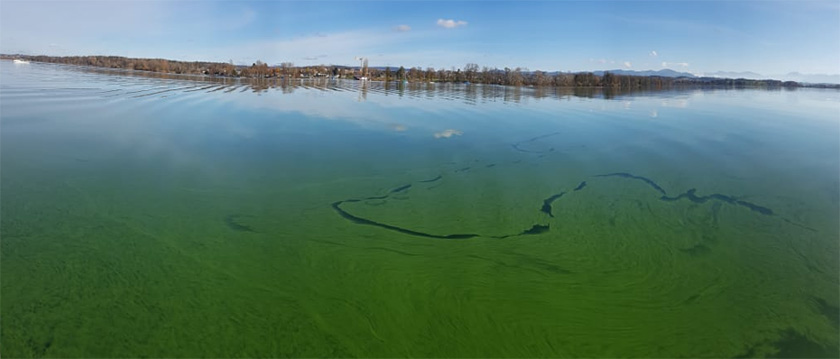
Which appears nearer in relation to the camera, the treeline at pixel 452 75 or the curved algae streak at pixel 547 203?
the curved algae streak at pixel 547 203

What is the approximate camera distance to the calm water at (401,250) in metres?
3.48

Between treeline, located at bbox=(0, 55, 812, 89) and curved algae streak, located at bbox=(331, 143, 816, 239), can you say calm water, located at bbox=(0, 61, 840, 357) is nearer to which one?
curved algae streak, located at bbox=(331, 143, 816, 239)

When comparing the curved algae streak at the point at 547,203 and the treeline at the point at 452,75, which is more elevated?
the treeline at the point at 452,75

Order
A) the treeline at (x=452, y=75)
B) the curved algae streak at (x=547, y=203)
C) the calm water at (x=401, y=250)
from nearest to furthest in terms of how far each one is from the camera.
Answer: the calm water at (x=401, y=250)
the curved algae streak at (x=547, y=203)
the treeline at (x=452, y=75)

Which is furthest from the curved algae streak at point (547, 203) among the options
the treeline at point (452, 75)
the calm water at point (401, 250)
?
the treeline at point (452, 75)

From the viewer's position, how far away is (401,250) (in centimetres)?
499

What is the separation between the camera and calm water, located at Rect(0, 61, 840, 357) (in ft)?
11.4

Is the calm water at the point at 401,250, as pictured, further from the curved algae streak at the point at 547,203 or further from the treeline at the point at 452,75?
the treeline at the point at 452,75

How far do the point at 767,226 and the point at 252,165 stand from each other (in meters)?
8.82

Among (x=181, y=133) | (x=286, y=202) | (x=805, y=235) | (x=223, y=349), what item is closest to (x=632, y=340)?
(x=223, y=349)

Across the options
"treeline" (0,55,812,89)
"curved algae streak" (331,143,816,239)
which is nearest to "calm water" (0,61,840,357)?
"curved algae streak" (331,143,816,239)

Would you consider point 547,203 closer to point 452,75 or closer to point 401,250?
point 401,250

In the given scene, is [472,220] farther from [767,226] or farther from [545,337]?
[767,226]

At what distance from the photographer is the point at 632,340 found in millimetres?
3562
